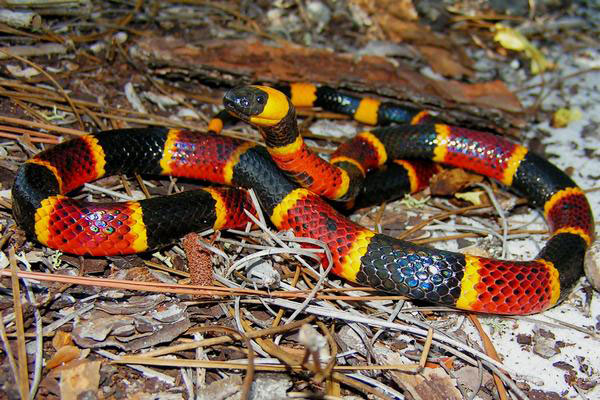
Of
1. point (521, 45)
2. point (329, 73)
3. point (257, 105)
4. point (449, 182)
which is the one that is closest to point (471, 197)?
point (449, 182)

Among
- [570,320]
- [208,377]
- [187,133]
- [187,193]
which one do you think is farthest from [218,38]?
[570,320]

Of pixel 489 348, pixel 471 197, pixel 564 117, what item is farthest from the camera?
pixel 564 117

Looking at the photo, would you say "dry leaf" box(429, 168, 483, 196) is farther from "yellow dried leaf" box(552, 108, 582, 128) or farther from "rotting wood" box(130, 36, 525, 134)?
"yellow dried leaf" box(552, 108, 582, 128)

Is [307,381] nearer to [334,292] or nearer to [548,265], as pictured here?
[334,292]

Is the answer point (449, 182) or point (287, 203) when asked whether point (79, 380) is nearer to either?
point (287, 203)

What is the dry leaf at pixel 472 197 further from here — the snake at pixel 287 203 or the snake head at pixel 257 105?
the snake head at pixel 257 105

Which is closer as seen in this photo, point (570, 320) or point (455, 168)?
point (570, 320)

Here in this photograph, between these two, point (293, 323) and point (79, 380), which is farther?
point (293, 323)
